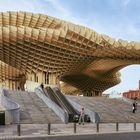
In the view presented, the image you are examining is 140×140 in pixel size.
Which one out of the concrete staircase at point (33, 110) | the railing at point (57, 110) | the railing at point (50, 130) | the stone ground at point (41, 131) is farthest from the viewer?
the railing at point (57, 110)

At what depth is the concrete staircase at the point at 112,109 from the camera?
123ft

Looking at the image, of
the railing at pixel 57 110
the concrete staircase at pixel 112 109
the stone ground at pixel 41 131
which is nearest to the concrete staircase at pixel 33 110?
the railing at pixel 57 110

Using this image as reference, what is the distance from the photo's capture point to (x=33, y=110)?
112 ft

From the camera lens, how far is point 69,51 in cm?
6028

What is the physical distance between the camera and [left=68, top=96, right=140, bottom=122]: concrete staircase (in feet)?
123

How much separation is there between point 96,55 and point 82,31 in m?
7.20

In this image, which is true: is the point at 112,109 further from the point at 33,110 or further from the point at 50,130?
the point at 50,130

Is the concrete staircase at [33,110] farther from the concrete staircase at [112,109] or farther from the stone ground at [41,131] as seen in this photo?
the concrete staircase at [112,109]

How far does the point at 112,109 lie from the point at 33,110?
11696 mm

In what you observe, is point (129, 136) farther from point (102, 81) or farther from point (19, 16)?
point (102, 81)

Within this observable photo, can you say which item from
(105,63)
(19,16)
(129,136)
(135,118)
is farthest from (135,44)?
(129,136)

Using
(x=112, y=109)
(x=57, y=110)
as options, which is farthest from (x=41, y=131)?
(x=112, y=109)

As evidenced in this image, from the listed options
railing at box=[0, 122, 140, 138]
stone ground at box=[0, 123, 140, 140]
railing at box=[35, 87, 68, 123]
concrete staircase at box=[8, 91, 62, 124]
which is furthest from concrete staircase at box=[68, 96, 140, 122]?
stone ground at box=[0, 123, 140, 140]

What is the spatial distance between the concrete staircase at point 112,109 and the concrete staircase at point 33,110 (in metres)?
5.44
